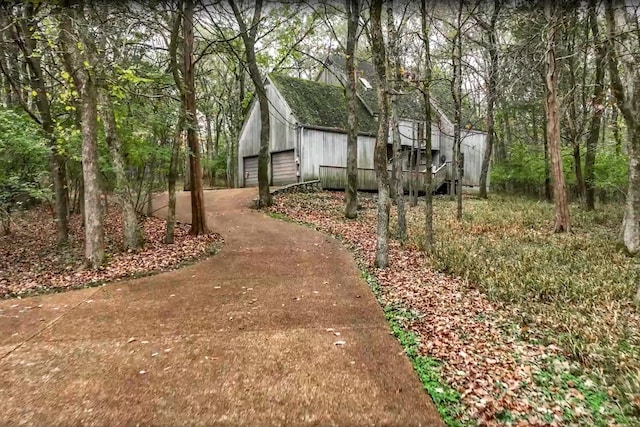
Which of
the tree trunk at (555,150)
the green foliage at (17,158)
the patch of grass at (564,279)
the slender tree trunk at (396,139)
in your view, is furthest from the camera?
the tree trunk at (555,150)

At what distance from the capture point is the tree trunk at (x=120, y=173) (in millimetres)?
8969

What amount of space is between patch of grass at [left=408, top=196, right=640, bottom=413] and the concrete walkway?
1.93m

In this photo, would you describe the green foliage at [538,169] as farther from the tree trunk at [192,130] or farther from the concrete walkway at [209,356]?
the tree trunk at [192,130]

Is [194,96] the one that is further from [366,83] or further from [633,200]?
[366,83]

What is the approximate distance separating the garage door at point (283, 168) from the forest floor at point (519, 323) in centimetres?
1082

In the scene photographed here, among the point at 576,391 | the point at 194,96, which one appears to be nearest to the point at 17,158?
the point at 194,96

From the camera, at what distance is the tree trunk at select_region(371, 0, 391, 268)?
7.28m

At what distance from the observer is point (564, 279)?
258 inches

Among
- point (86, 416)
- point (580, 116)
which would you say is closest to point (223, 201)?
point (86, 416)

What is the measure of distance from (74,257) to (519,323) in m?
9.43

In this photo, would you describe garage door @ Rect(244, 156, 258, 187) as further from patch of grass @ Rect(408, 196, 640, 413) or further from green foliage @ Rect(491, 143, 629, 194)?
green foliage @ Rect(491, 143, 629, 194)

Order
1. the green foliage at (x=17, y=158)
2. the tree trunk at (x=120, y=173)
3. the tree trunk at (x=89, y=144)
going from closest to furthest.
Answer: the tree trunk at (x=89, y=144) < the green foliage at (x=17, y=158) < the tree trunk at (x=120, y=173)

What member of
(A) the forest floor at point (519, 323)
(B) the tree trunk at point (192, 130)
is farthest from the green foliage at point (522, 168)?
(B) the tree trunk at point (192, 130)

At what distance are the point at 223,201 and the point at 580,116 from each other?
612 inches
